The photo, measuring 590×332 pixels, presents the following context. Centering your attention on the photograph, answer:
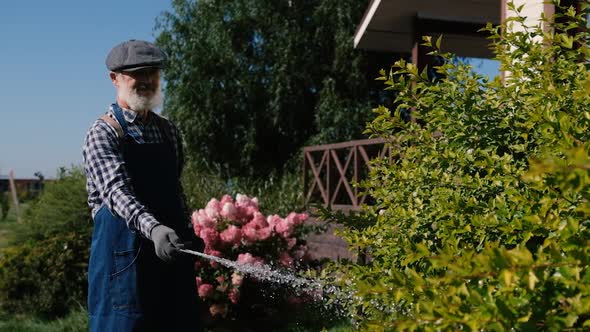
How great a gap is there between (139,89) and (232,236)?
→ 308cm

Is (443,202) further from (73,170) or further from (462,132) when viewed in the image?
(73,170)

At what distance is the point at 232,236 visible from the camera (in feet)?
21.0

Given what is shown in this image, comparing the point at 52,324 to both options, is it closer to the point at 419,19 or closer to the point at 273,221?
the point at 273,221

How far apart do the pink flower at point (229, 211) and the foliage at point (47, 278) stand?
78.6 inches

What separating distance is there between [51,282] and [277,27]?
11.1 m

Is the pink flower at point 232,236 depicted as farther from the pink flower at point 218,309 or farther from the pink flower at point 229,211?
the pink flower at point 218,309

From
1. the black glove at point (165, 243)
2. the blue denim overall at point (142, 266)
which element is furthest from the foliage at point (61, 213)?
the black glove at point (165, 243)

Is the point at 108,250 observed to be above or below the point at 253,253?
above

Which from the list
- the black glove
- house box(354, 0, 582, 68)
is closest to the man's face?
the black glove

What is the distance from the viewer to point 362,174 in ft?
37.6

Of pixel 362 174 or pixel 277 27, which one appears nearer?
pixel 362 174

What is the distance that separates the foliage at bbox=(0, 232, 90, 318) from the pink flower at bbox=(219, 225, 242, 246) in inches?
80.9

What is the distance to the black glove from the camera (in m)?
3.04

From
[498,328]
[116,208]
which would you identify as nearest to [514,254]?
[498,328]
